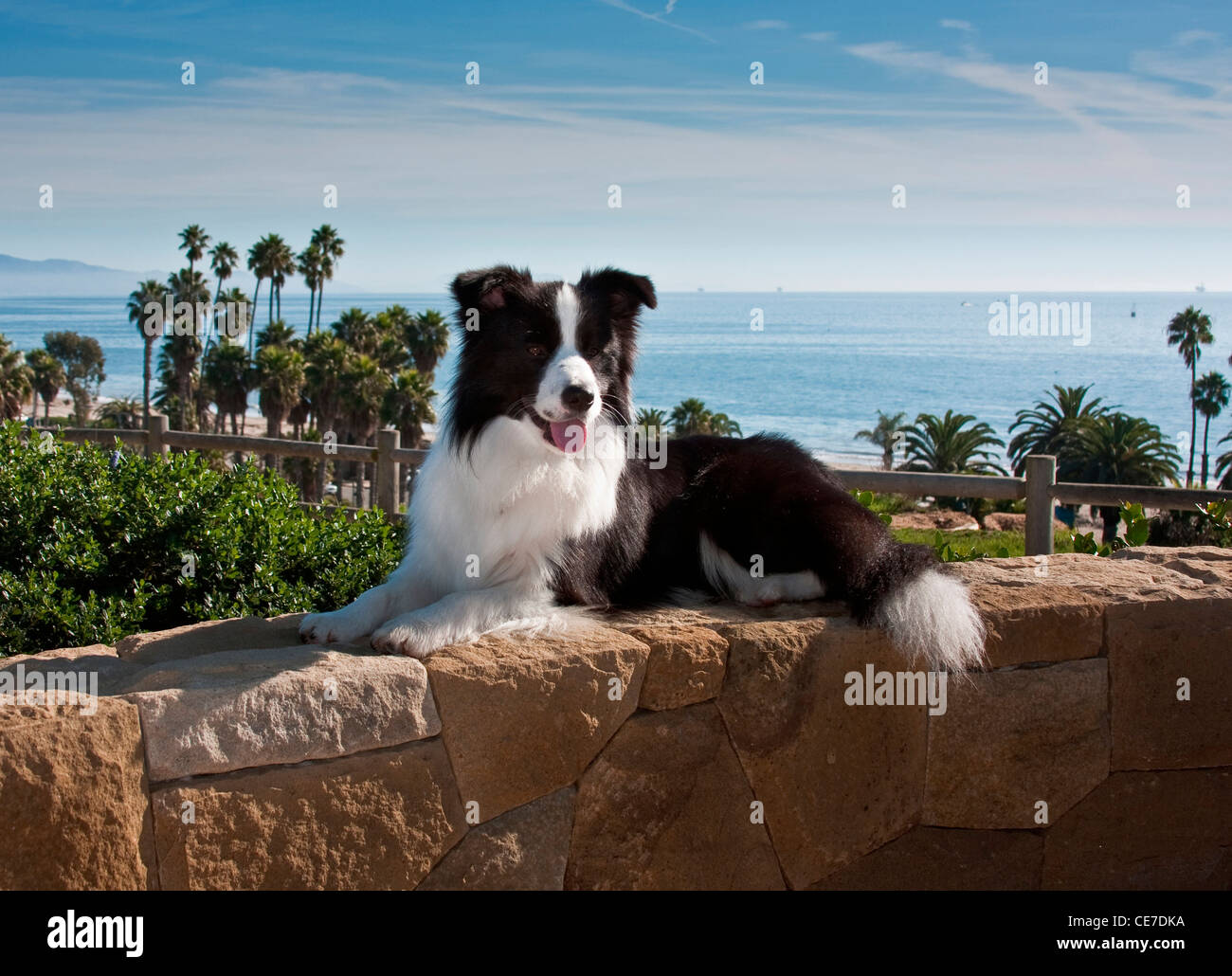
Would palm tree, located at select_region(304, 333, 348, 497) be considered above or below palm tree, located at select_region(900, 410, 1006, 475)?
above

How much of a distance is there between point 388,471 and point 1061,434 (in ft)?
108

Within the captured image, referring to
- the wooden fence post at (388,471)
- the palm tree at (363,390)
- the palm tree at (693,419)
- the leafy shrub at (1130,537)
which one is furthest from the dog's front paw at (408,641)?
the palm tree at (363,390)

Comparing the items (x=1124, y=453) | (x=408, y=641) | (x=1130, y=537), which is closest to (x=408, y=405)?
(x=1124, y=453)

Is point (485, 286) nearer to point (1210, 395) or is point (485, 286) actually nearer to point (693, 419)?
point (693, 419)

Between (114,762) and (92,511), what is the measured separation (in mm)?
2230

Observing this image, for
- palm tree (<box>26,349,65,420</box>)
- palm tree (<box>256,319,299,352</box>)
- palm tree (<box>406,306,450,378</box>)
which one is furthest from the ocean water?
palm tree (<box>26,349,65,420</box>)

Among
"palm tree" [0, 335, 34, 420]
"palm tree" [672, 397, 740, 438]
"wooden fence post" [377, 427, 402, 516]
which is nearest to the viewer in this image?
"wooden fence post" [377, 427, 402, 516]

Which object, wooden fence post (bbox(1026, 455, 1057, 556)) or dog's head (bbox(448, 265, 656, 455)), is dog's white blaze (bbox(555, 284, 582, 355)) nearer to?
dog's head (bbox(448, 265, 656, 455))

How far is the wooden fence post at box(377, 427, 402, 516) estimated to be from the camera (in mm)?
10320

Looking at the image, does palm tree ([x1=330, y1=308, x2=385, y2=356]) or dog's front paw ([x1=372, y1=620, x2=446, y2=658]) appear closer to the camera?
dog's front paw ([x1=372, y1=620, x2=446, y2=658])

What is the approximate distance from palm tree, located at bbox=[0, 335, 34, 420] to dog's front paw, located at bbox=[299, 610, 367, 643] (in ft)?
148

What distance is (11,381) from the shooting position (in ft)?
153

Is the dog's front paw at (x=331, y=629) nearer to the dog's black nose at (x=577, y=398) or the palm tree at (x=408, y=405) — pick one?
the dog's black nose at (x=577, y=398)

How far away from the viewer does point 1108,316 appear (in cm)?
19825
